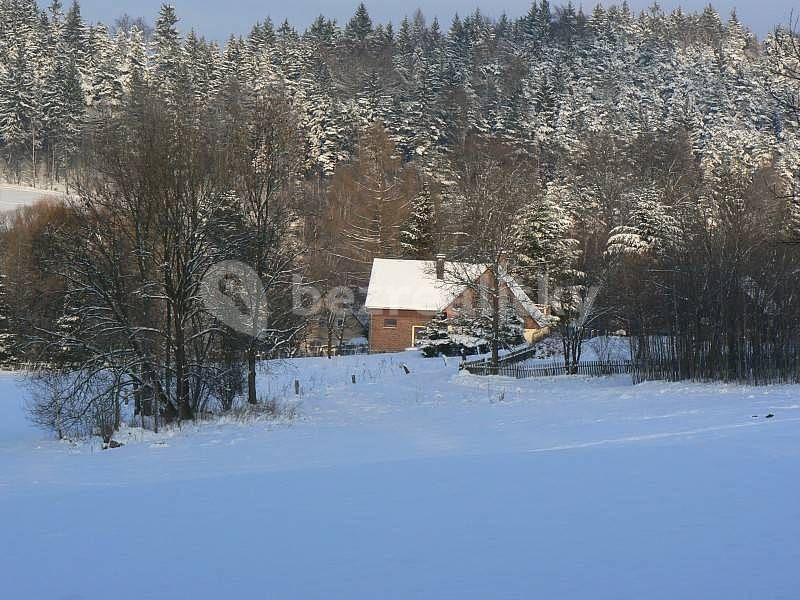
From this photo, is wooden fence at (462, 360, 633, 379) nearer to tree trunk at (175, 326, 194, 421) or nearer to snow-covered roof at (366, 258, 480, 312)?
snow-covered roof at (366, 258, 480, 312)

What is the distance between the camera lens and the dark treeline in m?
20.9

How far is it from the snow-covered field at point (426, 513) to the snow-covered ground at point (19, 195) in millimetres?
56939

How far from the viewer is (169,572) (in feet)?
22.6

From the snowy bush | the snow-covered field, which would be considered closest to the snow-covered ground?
the snowy bush

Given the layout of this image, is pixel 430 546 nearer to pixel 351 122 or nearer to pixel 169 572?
pixel 169 572

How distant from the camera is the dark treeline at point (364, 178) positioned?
20.9 meters

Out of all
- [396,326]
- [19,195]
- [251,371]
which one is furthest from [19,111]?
[251,371]

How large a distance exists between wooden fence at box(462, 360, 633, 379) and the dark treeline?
1545 mm

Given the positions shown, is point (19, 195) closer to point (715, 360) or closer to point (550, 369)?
point (550, 369)

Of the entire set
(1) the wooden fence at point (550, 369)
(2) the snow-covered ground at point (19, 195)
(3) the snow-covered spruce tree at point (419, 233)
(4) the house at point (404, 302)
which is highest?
(2) the snow-covered ground at point (19, 195)

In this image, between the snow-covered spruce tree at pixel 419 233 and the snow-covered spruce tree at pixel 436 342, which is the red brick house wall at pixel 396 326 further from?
the snow-covered spruce tree at pixel 436 342

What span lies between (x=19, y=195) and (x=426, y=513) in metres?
73.3

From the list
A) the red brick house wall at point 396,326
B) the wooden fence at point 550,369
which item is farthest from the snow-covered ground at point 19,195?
the wooden fence at point 550,369

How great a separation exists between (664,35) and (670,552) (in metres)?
122
